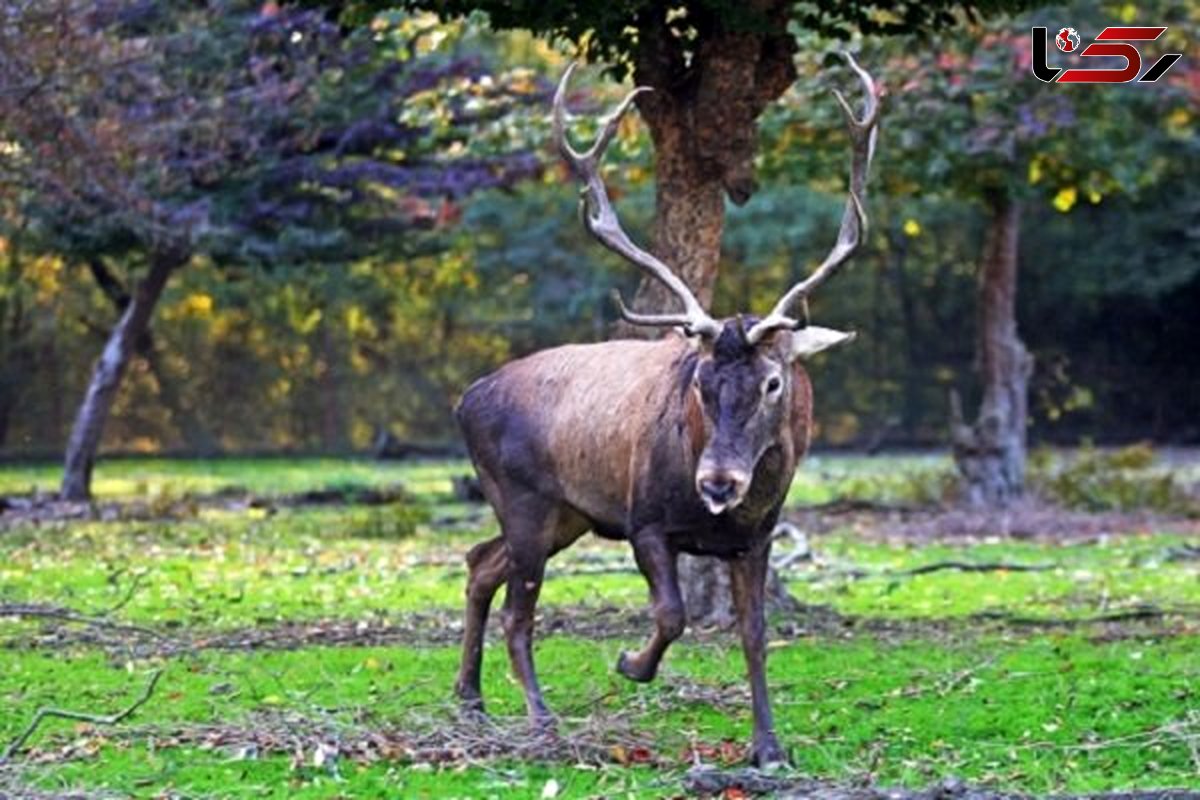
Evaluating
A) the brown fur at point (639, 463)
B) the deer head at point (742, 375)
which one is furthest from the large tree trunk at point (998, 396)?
the deer head at point (742, 375)

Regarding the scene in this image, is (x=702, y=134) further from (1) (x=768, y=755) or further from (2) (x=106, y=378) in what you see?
(2) (x=106, y=378)

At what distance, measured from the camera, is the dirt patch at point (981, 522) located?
1884 cm

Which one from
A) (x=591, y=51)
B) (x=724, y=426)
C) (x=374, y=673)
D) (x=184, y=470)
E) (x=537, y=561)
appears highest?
(x=591, y=51)

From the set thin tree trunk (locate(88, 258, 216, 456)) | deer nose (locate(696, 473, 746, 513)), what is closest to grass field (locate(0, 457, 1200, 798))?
deer nose (locate(696, 473, 746, 513))

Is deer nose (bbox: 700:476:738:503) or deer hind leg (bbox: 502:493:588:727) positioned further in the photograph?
deer hind leg (bbox: 502:493:588:727)

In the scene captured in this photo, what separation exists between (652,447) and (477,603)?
1.31 meters

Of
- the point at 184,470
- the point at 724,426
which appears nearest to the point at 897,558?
the point at 724,426

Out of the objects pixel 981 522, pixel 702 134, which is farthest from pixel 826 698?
pixel 981 522

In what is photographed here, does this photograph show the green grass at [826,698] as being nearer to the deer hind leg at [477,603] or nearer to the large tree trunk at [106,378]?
the deer hind leg at [477,603]

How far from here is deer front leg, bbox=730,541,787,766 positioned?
8.13 meters

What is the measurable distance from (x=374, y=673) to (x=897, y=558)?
23.0ft

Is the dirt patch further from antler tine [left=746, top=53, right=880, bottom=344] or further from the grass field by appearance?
antler tine [left=746, top=53, right=880, bottom=344]

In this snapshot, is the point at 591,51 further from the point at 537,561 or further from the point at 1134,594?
the point at 1134,594

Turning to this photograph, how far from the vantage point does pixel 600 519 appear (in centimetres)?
923
